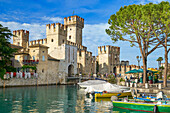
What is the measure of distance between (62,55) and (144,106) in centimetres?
3870

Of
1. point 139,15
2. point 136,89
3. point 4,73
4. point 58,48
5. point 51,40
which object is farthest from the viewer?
point 51,40

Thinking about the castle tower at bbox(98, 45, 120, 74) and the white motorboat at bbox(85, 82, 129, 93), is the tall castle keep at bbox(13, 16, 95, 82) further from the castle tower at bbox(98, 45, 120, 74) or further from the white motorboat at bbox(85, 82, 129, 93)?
the white motorboat at bbox(85, 82, 129, 93)

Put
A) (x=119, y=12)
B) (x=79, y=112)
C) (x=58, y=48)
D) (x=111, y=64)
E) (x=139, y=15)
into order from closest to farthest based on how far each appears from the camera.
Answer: (x=79, y=112) → (x=139, y=15) → (x=119, y=12) → (x=58, y=48) → (x=111, y=64)

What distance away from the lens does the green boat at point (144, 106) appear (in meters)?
15.3

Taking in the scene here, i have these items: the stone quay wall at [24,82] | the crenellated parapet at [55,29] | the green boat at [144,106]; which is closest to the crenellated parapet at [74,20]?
the crenellated parapet at [55,29]

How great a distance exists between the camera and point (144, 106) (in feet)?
52.6

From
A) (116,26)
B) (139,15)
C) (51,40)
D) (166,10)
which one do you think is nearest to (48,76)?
(51,40)

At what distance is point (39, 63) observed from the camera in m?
45.9

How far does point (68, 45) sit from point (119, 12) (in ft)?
87.9

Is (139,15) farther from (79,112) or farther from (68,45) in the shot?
(68,45)

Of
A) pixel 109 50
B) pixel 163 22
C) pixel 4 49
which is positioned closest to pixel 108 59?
pixel 109 50

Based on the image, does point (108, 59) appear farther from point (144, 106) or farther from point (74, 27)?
point (144, 106)

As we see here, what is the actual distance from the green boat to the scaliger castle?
31.3 metres

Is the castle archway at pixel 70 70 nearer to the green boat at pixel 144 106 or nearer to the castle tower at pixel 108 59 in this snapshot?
the castle tower at pixel 108 59
